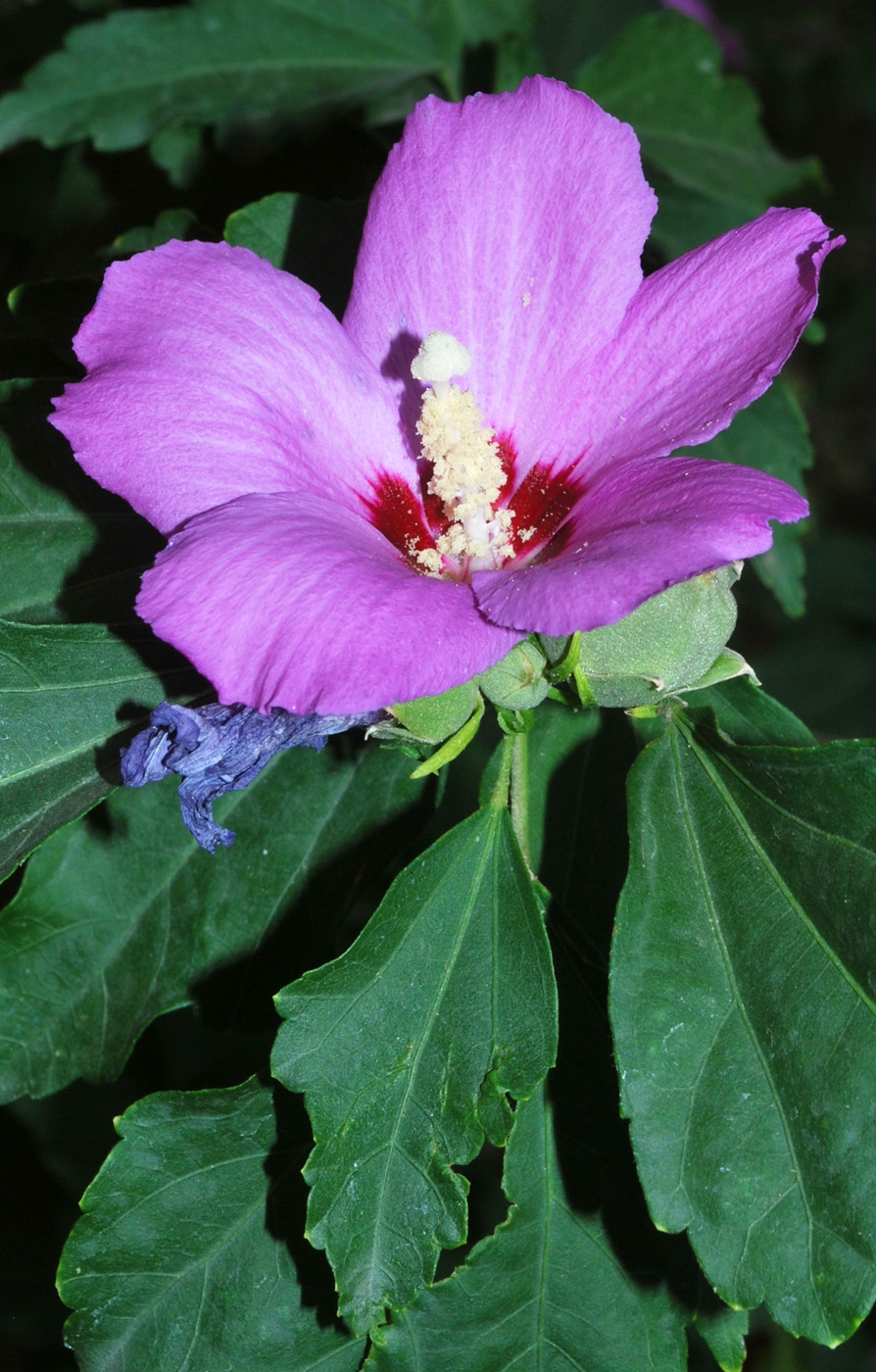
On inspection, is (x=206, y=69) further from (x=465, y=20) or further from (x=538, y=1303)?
(x=538, y=1303)

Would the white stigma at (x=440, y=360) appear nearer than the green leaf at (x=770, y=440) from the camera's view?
Yes

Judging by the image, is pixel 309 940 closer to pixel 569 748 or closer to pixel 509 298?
pixel 569 748

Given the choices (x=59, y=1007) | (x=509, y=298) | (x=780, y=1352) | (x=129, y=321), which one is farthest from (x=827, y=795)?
(x=780, y=1352)

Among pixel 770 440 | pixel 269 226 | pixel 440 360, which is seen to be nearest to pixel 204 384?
pixel 440 360

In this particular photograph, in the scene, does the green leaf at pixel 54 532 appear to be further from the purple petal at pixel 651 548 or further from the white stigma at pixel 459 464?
the purple petal at pixel 651 548

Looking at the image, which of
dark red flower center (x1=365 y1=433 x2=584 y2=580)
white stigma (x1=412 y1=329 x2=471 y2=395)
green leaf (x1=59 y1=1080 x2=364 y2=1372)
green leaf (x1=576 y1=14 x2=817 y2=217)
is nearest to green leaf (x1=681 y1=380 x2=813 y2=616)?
green leaf (x1=576 y1=14 x2=817 y2=217)

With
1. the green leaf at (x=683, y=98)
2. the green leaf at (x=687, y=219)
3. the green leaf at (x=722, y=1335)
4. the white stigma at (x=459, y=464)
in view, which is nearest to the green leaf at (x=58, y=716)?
the white stigma at (x=459, y=464)
